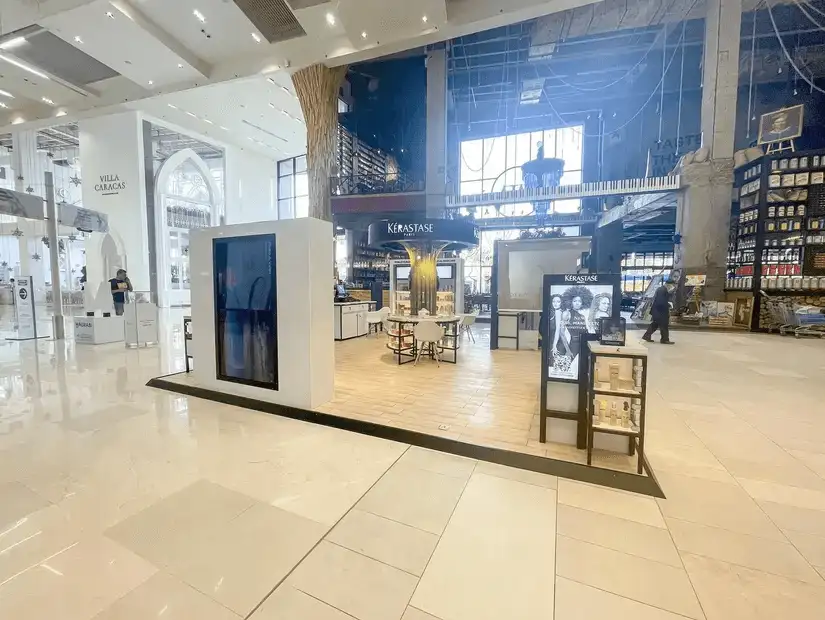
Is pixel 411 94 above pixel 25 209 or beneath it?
above

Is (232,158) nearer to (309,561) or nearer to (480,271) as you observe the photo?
(480,271)

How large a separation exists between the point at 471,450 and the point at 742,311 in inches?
448

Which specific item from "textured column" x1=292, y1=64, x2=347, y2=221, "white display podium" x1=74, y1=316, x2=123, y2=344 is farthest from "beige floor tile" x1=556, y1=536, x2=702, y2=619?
"textured column" x1=292, y1=64, x2=347, y2=221

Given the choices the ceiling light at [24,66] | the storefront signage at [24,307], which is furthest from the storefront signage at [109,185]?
the storefront signage at [24,307]

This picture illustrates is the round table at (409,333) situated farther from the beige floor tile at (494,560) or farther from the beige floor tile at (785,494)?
the beige floor tile at (785,494)

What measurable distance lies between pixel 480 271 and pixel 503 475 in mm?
15468

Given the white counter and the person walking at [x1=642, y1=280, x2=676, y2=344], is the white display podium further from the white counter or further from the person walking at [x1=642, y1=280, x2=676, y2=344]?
the person walking at [x1=642, y1=280, x2=676, y2=344]

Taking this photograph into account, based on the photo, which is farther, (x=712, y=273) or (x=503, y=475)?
(x=712, y=273)

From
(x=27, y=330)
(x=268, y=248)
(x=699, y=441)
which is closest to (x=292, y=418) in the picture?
(x=268, y=248)

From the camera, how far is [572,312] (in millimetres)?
2932

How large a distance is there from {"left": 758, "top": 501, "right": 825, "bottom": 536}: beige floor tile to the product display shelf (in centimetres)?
69

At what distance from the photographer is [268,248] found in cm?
383

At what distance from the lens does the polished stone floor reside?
59.2 inches

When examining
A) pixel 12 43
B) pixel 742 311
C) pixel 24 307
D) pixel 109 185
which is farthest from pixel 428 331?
pixel 109 185
